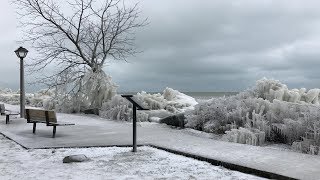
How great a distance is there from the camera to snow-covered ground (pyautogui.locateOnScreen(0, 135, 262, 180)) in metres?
5.92

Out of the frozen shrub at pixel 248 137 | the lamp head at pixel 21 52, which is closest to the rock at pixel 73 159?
the frozen shrub at pixel 248 137

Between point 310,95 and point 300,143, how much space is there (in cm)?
400

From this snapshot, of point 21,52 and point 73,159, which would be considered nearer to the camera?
point 73,159

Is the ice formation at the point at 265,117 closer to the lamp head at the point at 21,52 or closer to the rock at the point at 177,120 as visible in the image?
the rock at the point at 177,120

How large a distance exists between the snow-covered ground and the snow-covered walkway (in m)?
0.45

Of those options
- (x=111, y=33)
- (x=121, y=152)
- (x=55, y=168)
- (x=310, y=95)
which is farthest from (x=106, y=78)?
(x=55, y=168)

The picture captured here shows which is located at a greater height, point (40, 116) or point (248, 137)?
point (40, 116)

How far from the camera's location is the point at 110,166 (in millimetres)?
6570

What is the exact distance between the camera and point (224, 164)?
6.44 meters

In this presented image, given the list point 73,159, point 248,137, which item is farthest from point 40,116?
point 248,137

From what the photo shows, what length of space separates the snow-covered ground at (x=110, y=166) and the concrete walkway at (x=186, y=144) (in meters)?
0.41

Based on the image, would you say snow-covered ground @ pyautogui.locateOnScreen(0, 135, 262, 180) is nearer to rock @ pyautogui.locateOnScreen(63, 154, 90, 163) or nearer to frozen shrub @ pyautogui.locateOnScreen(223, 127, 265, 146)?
rock @ pyautogui.locateOnScreen(63, 154, 90, 163)

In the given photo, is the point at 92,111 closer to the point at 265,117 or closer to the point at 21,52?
the point at 21,52

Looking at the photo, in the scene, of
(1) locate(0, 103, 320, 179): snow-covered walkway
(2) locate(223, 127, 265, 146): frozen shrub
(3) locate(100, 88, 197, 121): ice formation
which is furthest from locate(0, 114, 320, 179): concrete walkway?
(3) locate(100, 88, 197, 121): ice formation
